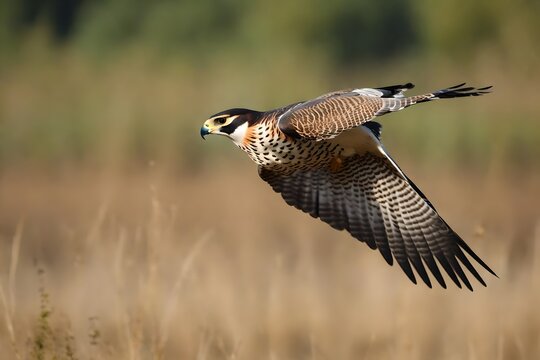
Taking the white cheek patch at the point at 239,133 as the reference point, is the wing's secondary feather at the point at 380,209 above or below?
below

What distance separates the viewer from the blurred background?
620cm

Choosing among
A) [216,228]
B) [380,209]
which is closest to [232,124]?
[380,209]

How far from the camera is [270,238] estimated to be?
11.7 meters

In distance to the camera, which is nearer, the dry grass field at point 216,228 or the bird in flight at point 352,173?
the bird in flight at point 352,173

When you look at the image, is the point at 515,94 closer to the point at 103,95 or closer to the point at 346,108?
the point at 103,95

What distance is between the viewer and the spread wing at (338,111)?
5.27 m

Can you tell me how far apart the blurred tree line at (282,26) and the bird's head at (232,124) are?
11.7m

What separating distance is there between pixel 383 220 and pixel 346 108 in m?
0.91

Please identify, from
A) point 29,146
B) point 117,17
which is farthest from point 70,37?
point 29,146

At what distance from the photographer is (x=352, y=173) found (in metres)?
6.18

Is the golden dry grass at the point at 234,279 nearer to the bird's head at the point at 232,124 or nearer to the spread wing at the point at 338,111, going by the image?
the bird's head at the point at 232,124

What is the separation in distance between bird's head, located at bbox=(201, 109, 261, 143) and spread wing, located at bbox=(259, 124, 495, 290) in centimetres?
51

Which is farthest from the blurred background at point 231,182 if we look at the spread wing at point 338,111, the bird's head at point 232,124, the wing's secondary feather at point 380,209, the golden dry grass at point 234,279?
the spread wing at point 338,111

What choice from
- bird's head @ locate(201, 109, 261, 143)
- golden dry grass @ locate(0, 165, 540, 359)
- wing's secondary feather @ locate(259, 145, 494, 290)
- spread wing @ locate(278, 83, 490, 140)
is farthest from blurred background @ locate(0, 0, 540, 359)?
spread wing @ locate(278, 83, 490, 140)
